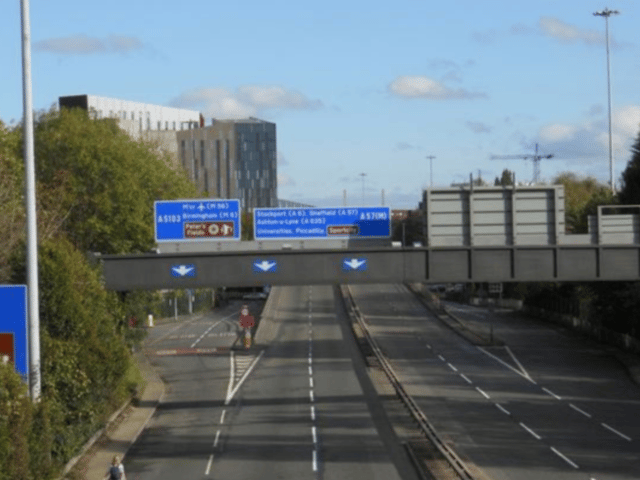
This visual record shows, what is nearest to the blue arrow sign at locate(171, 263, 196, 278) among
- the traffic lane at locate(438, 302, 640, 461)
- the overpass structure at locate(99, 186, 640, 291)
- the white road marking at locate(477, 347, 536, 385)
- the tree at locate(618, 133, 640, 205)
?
the overpass structure at locate(99, 186, 640, 291)

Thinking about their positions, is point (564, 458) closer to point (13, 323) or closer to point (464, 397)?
point (464, 397)

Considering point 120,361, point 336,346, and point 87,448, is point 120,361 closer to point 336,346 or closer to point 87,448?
point 87,448

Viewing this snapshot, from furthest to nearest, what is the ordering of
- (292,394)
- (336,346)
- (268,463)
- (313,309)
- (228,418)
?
1. (313,309)
2. (336,346)
3. (292,394)
4. (228,418)
5. (268,463)

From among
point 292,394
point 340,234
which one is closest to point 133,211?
point 292,394

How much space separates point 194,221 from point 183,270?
2.66 metres

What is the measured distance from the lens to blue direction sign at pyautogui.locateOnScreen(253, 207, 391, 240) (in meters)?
44.6

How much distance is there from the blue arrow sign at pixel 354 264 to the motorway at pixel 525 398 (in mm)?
6446

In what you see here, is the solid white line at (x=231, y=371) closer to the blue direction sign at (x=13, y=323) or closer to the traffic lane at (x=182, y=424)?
the traffic lane at (x=182, y=424)

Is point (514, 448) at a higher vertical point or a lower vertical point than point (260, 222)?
lower

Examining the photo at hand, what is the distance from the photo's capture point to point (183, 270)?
43.6 metres

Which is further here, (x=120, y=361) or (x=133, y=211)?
(x=133, y=211)

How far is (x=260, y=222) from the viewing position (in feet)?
148

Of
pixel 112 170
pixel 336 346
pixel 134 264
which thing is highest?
pixel 112 170

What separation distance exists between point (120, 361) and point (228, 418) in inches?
259
